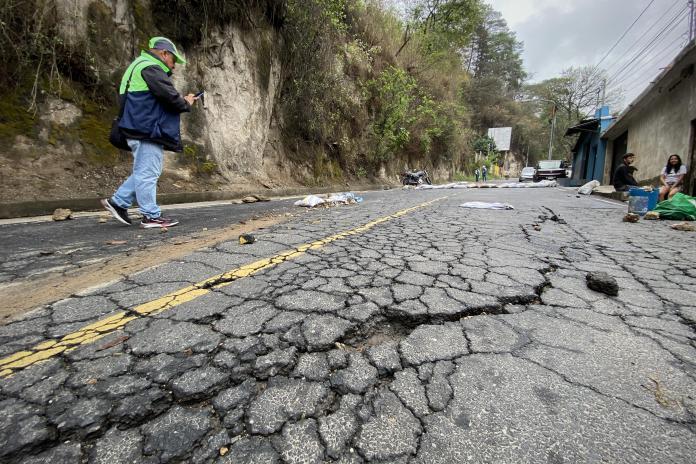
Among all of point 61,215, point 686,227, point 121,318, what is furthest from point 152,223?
point 686,227

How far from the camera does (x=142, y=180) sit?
3412 mm

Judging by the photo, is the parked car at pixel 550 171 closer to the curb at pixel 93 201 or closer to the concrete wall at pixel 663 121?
the concrete wall at pixel 663 121

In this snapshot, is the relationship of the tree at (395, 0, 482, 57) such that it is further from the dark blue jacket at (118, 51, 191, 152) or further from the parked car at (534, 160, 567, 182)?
the dark blue jacket at (118, 51, 191, 152)

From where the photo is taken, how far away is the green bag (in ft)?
16.1

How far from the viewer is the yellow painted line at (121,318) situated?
3.80 feet

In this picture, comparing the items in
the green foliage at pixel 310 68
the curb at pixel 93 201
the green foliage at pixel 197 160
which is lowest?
the curb at pixel 93 201

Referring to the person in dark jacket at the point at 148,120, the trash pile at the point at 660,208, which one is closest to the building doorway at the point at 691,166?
the trash pile at the point at 660,208

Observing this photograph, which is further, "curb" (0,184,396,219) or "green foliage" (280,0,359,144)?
"green foliage" (280,0,359,144)

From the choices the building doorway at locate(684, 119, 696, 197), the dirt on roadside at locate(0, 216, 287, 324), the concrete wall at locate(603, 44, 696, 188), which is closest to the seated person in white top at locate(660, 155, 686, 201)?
the building doorway at locate(684, 119, 696, 197)

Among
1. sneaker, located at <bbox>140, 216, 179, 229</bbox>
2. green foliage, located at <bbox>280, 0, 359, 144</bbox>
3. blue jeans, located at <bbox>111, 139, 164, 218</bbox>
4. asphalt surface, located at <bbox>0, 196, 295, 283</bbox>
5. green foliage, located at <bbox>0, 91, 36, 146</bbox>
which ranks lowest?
asphalt surface, located at <bbox>0, 196, 295, 283</bbox>

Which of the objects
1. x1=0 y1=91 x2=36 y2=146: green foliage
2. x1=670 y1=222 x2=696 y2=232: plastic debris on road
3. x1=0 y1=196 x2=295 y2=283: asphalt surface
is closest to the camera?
x1=0 y1=196 x2=295 y2=283: asphalt surface

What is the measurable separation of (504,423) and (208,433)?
0.87 metres

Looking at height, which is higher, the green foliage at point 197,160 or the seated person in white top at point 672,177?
the green foliage at point 197,160

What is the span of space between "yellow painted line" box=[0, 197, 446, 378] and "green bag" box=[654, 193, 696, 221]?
620cm
